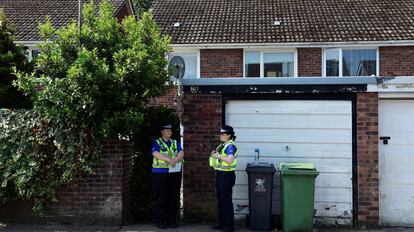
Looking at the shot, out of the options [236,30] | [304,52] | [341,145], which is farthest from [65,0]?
[341,145]

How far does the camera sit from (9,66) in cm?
1202

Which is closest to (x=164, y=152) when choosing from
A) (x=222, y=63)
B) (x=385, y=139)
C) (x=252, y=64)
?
(x=385, y=139)

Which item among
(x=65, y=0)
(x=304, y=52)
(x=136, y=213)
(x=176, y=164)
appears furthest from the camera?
(x=65, y=0)

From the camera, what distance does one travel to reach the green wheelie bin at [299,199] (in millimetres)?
7266

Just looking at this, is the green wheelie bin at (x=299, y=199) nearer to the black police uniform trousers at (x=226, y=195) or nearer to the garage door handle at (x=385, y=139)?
the black police uniform trousers at (x=226, y=195)

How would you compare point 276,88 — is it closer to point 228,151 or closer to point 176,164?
point 228,151

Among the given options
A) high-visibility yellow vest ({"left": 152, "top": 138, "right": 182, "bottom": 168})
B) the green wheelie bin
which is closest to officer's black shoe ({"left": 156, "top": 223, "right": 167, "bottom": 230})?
high-visibility yellow vest ({"left": 152, "top": 138, "right": 182, "bottom": 168})

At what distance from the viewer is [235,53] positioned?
17.2 meters

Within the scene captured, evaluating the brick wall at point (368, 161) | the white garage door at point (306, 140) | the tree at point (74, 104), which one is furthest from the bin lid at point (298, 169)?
the tree at point (74, 104)

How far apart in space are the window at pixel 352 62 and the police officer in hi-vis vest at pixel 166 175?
10.6m

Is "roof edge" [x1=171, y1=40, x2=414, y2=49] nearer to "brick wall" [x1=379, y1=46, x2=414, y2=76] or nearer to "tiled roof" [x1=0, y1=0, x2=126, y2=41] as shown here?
"brick wall" [x1=379, y1=46, x2=414, y2=76]

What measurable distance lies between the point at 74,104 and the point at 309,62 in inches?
444

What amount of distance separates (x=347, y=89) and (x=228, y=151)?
229 cm

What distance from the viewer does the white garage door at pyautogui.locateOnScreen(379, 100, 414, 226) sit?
7918 mm
